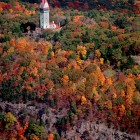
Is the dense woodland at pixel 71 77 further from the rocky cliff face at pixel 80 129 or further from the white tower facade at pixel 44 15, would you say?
the white tower facade at pixel 44 15

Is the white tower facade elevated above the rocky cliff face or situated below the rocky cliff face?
above

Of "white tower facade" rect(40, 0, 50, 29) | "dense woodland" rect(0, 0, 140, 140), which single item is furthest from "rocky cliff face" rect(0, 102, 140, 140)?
"white tower facade" rect(40, 0, 50, 29)

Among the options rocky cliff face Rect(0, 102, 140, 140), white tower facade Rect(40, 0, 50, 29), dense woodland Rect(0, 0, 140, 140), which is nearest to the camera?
rocky cliff face Rect(0, 102, 140, 140)

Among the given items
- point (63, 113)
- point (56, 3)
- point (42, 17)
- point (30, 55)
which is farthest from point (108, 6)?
point (63, 113)

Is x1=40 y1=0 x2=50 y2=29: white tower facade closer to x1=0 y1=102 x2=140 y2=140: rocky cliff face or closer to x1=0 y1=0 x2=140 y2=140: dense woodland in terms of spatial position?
x1=0 y1=0 x2=140 y2=140: dense woodland

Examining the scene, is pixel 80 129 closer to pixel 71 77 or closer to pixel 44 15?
pixel 71 77

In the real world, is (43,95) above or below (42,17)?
below

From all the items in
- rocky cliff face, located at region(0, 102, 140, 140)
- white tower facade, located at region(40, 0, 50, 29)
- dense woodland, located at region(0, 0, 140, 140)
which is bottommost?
rocky cliff face, located at region(0, 102, 140, 140)

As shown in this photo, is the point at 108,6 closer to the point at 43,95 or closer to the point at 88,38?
the point at 88,38
